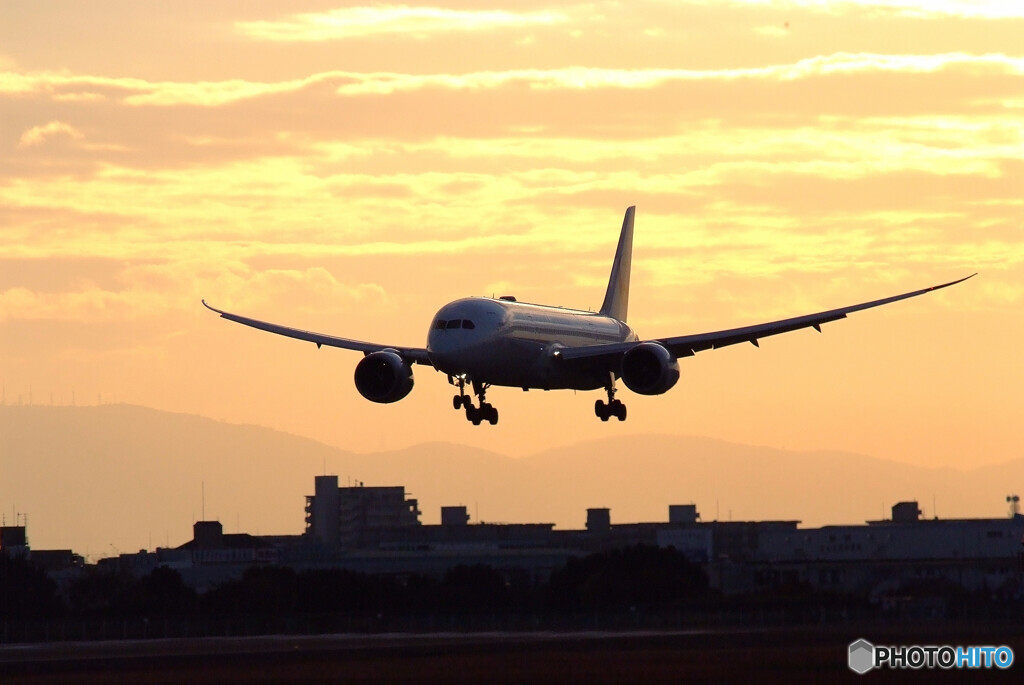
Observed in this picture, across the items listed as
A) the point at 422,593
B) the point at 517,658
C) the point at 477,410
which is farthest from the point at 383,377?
the point at 422,593

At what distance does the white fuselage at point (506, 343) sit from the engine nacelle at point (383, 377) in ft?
12.7

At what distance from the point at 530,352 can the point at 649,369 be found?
565 cm

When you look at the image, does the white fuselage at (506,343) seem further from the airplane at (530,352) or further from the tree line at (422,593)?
the tree line at (422,593)

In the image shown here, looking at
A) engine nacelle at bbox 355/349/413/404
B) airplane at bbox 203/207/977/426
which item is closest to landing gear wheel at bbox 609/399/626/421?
airplane at bbox 203/207/977/426

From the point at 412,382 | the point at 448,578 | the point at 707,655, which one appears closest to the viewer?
the point at 707,655

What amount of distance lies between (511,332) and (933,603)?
23645mm

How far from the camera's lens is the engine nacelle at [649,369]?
9156 centimetres

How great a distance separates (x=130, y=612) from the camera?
11894 centimetres

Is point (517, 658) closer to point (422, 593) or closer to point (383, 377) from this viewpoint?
point (383, 377)

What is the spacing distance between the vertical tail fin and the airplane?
11.7 m

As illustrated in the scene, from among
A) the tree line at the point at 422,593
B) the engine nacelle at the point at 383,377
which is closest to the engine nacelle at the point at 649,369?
the engine nacelle at the point at 383,377

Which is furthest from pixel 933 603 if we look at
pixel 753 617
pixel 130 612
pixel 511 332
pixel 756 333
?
pixel 130 612

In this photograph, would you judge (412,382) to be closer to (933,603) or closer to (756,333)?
(756,333)

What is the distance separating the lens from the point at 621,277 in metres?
117
